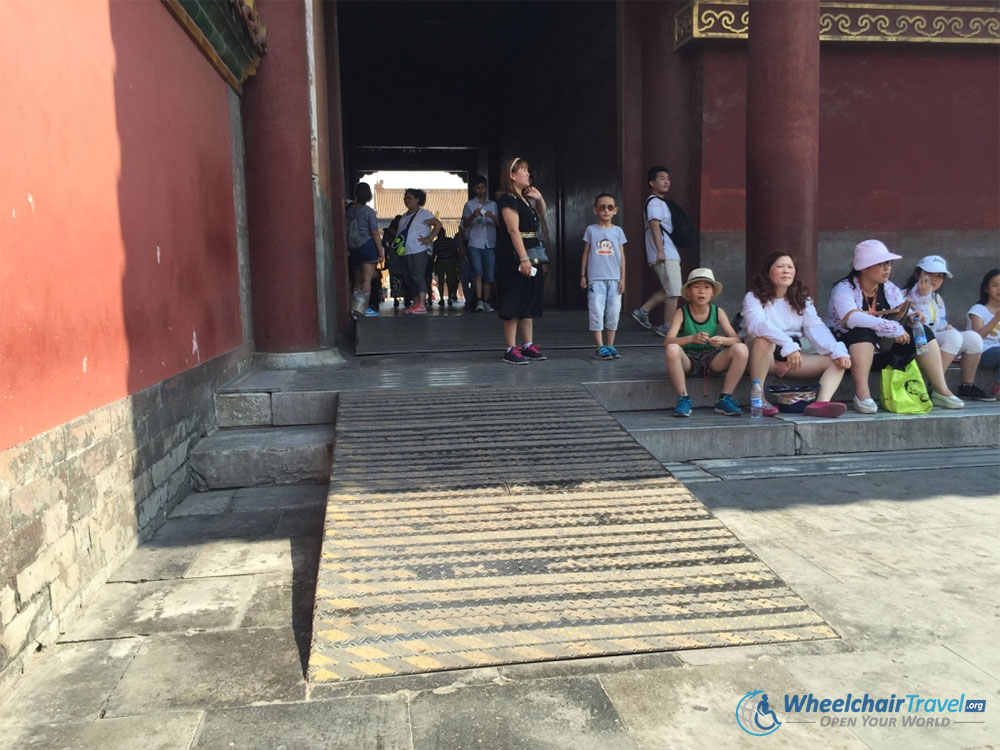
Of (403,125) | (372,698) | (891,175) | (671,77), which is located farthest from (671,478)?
(403,125)

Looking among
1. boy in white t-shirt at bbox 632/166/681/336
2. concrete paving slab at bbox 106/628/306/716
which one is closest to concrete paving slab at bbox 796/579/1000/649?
concrete paving slab at bbox 106/628/306/716

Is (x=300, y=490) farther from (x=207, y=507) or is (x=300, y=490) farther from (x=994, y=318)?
(x=994, y=318)

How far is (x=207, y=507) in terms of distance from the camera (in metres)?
4.30

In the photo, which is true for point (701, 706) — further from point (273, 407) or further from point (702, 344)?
point (273, 407)

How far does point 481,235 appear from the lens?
9.38 m

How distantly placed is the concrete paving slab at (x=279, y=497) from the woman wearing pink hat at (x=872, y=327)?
11.9 feet

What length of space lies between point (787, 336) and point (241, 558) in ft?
12.1

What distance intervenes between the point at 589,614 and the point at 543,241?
13.7 ft

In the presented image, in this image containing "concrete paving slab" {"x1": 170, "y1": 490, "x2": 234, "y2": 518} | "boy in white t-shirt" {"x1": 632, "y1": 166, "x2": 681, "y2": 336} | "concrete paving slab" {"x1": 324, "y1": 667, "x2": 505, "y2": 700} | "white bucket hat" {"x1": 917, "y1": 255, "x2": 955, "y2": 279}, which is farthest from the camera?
"boy in white t-shirt" {"x1": 632, "y1": 166, "x2": 681, "y2": 336}

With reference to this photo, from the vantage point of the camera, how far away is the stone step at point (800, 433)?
506 centimetres

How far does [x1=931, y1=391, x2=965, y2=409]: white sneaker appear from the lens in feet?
18.3

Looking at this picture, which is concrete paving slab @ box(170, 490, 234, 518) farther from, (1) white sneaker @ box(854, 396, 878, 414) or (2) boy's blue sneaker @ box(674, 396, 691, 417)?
(1) white sneaker @ box(854, 396, 878, 414)

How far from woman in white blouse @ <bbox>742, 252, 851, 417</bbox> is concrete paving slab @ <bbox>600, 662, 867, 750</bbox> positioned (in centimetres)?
316

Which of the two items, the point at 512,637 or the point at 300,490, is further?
the point at 300,490
